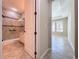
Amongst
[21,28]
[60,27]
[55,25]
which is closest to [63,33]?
[60,27]

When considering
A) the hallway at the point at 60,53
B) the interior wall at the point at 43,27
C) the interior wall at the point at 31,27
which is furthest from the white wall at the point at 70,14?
the interior wall at the point at 31,27

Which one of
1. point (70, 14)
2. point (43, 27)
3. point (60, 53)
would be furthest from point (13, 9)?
point (60, 53)

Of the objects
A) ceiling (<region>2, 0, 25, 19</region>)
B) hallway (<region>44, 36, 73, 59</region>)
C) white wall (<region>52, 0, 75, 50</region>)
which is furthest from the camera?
ceiling (<region>2, 0, 25, 19</region>)

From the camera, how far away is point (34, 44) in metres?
4.10

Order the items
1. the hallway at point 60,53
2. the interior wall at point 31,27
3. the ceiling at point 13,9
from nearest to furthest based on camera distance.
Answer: the interior wall at point 31,27 → the hallway at point 60,53 → the ceiling at point 13,9

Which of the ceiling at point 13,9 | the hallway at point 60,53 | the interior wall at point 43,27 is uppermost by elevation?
the ceiling at point 13,9

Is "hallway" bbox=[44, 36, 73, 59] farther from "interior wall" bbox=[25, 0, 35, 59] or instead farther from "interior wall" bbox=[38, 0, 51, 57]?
"interior wall" bbox=[25, 0, 35, 59]

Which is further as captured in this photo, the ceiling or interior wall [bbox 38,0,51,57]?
the ceiling

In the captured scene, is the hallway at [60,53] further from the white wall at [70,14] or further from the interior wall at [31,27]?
the interior wall at [31,27]

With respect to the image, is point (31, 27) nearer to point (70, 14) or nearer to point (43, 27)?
point (43, 27)

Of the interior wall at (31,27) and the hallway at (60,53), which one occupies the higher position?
the interior wall at (31,27)

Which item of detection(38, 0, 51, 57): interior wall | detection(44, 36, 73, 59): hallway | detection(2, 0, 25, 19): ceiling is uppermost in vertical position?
detection(2, 0, 25, 19): ceiling

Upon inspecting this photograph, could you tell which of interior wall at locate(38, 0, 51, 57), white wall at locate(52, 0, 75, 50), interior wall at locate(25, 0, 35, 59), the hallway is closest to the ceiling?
white wall at locate(52, 0, 75, 50)

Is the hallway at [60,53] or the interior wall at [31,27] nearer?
the interior wall at [31,27]
